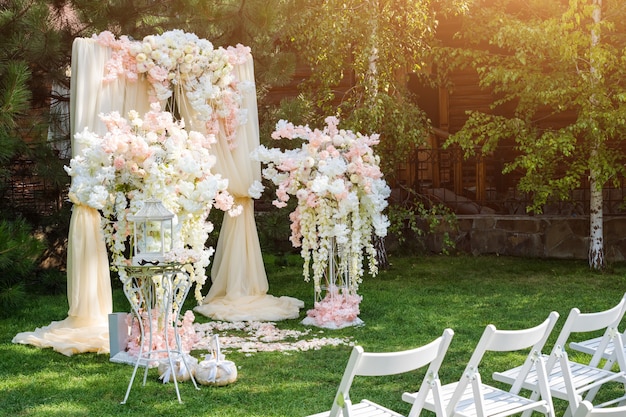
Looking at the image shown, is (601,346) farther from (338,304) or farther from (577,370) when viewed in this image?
(338,304)

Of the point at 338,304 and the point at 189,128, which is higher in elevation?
the point at 189,128

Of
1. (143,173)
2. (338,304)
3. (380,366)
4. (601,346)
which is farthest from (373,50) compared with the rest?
(380,366)

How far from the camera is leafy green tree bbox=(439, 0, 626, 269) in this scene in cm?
970

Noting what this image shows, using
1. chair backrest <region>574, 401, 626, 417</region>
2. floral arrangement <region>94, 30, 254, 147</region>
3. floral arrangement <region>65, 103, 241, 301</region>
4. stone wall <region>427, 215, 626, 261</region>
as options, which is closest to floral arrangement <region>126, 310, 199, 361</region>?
floral arrangement <region>65, 103, 241, 301</region>

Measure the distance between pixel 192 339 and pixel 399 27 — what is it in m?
5.45

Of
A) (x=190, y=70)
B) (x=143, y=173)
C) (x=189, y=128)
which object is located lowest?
(x=143, y=173)

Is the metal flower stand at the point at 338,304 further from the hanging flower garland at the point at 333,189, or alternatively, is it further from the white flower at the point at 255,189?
the white flower at the point at 255,189

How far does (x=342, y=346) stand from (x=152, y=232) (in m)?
1.98

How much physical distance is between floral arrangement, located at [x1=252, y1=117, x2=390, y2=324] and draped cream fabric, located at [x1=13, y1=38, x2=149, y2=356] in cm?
162

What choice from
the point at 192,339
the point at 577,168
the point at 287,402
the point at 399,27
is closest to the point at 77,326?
the point at 192,339

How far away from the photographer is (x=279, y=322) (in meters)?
8.12

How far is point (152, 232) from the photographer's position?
6.02 m

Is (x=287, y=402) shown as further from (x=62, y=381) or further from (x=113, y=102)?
(x=113, y=102)

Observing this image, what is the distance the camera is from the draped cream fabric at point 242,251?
8.53 m
